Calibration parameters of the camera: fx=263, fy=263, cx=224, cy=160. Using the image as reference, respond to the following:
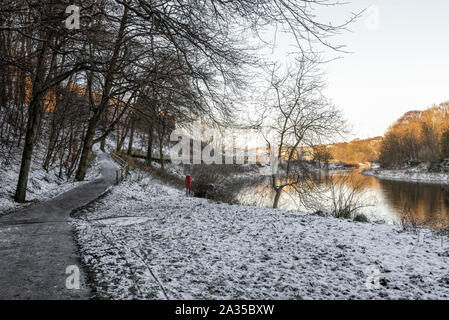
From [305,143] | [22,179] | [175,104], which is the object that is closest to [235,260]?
[175,104]

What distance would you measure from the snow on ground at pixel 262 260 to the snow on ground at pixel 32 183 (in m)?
4.99

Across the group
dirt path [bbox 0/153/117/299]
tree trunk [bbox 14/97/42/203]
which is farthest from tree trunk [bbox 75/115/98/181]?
dirt path [bbox 0/153/117/299]

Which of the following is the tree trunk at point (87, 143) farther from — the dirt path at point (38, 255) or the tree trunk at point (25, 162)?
the dirt path at point (38, 255)

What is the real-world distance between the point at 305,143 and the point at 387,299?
923 centimetres

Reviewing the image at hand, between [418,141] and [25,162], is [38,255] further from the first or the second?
[418,141]

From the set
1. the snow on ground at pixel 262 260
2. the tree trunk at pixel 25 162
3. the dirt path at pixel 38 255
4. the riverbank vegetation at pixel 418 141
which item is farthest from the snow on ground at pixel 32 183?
the riverbank vegetation at pixel 418 141

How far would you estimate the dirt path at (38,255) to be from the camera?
3238mm

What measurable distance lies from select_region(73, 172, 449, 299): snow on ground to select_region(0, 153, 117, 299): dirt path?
11.8 inches

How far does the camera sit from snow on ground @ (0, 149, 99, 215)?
935cm

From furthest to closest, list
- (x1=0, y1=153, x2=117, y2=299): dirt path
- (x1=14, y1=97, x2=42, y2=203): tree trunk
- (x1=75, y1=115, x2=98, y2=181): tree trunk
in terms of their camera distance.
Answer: (x1=75, y1=115, x2=98, y2=181): tree trunk
(x1=14, y1=97, x2=42, y2=203): tree trunk
(x1=0, y1=153, x2=117, y2=299): dirt path

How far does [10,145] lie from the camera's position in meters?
14.6

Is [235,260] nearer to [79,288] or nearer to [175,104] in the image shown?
[79,288]

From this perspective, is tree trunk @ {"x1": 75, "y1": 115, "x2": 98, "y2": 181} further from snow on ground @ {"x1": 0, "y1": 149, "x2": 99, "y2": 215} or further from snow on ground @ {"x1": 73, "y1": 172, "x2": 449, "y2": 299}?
snow on ground @ {"x1": 73, "y1": 172, "x2": 449, "y2": 299}
